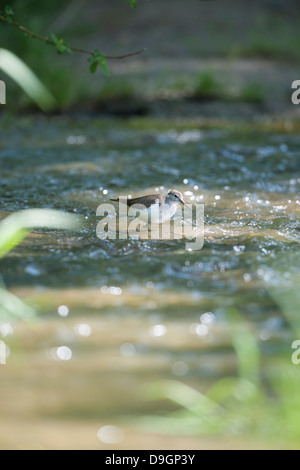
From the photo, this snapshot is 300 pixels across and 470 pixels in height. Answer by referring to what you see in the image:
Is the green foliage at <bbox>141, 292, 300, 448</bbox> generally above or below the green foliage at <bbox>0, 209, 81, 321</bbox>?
below

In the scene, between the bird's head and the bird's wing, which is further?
the bird's head

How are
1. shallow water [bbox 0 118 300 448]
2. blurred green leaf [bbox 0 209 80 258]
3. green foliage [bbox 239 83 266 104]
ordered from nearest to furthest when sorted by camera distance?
shallow water [bbox 0 118 300 448]
blurred green leaf [bbox 0 209 80 258]
green foliage [bbox 239 83 266 104]

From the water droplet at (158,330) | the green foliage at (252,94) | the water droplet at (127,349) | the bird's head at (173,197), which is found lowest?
the water droplet at (127,349)

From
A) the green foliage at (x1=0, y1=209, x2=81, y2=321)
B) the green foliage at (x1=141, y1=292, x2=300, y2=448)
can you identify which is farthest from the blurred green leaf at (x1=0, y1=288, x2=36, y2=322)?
the green foliage at (x1=141, y1=292, x2=300, y2=448)

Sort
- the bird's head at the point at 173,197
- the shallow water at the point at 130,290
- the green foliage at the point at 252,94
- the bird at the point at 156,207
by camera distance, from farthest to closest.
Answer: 1. the green foliage at the point at 252,94
2. the bird's head at the point at 173,197
3. the bird at the point at 156,207
4. the shallow water at the point at 130,290

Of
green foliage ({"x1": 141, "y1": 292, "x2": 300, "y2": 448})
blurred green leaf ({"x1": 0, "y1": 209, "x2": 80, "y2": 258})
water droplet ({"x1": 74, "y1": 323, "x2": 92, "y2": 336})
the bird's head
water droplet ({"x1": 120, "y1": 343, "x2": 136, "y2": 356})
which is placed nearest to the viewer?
green foliage ({"x1": 141, "y1": 292, "x2": 300, "y2": 448})

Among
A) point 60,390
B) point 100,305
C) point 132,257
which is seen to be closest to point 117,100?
point 132,257

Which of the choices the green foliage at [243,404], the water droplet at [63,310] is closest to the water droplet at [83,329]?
the water droplet at [63,310]

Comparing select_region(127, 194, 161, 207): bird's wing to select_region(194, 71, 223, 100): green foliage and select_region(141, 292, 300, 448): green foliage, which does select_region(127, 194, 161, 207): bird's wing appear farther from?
select_region(194, 71, 223, 100): green foliage

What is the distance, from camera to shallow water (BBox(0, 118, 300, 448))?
2971 mm

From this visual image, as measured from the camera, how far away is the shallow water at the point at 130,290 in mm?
2971

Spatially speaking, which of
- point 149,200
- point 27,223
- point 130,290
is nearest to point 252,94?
point 149,200

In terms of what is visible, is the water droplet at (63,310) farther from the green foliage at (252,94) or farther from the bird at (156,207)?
the green foliage at (252,94)
